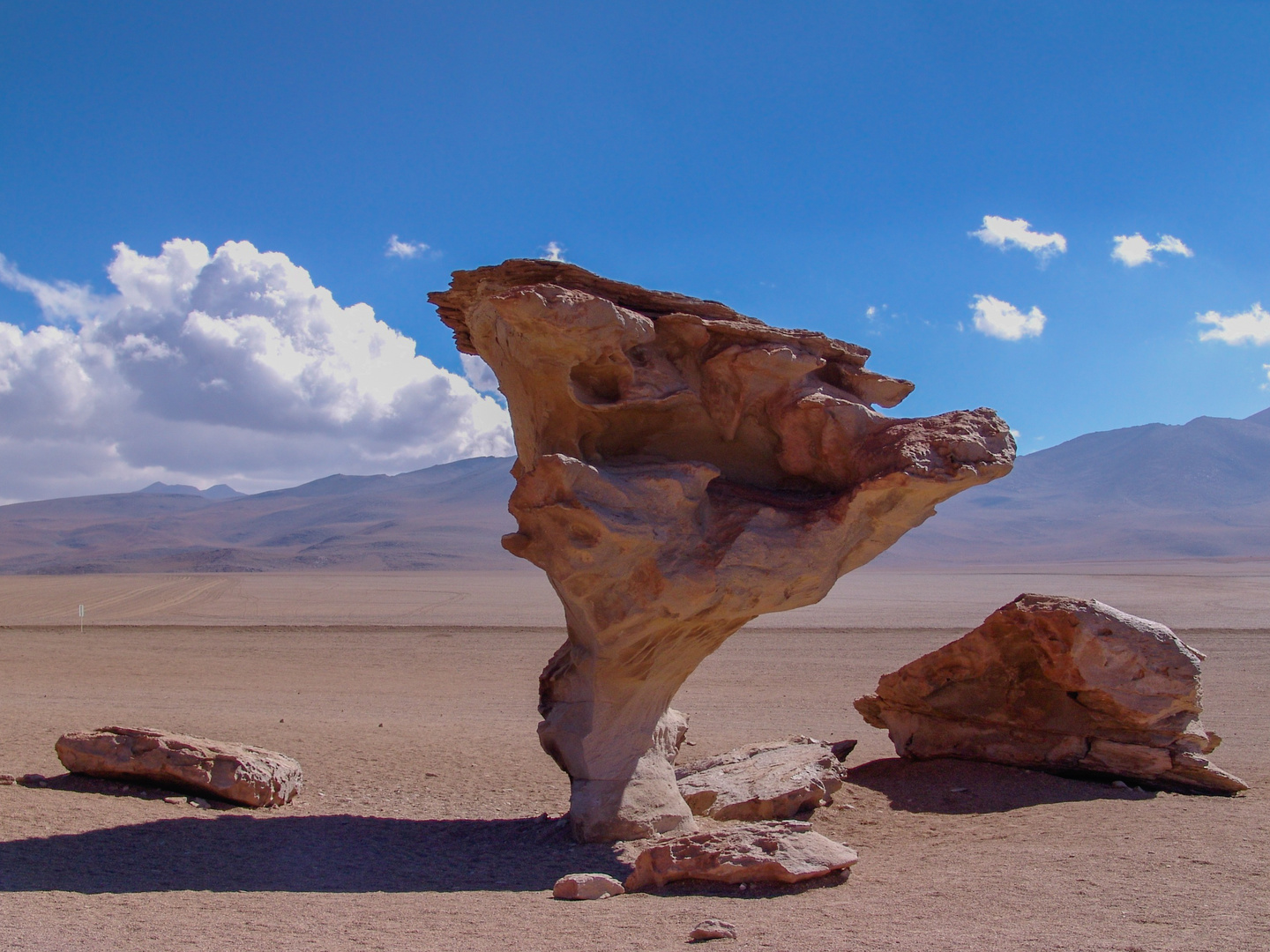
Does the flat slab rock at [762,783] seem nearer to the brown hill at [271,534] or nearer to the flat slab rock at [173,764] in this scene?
the flat slab rock at [173,764]

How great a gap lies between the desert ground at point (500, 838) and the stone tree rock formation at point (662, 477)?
3.72ft

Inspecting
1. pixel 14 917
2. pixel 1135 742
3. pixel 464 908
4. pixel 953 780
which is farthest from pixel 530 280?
pixel 1135 742

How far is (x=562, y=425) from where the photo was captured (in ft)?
22.1

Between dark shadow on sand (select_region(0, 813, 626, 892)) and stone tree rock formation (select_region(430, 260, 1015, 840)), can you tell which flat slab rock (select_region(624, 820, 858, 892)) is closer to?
dark shadow on sand (select_region(0, 813, 626, 892))

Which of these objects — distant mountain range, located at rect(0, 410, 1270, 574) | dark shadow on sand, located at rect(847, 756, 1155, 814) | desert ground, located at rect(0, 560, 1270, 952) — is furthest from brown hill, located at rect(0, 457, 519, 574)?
dark shadow on sand, located at rect(847, 756, 1155, 814)

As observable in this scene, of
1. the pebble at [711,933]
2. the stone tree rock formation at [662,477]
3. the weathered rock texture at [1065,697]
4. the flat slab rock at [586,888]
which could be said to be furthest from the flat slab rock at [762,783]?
the pebble at [711,933]

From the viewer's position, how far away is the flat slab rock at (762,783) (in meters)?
7.46

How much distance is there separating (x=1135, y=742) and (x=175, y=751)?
336 inches

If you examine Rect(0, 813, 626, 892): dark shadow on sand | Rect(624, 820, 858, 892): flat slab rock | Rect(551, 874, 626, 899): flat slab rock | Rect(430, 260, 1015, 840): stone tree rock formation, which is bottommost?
Rect(0, 813, 626, 892): dark shadow on sand

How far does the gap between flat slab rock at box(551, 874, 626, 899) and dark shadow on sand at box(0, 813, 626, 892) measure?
18.5 inches

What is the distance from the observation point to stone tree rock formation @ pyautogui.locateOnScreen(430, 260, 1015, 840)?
6164mm

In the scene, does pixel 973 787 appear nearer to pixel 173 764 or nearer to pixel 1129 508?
pixel 173 764

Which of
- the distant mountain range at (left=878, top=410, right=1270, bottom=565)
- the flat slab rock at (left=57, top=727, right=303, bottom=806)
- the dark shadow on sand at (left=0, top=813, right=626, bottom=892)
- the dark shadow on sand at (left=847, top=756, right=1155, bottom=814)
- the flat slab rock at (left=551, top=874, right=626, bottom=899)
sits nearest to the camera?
the flat slab rock at (left=551, top=874, right=626, bottom=899)

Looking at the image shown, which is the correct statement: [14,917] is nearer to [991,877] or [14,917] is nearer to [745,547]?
[745,547]
